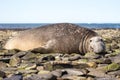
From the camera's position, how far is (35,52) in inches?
347

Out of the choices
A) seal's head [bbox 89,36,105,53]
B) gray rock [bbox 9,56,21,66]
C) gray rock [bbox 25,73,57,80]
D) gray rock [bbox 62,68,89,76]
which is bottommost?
gray rock [bbox 9,56,21,66]

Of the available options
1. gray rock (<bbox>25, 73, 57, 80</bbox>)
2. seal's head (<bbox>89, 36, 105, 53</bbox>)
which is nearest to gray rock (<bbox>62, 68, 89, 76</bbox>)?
gray rock (<bbox>25, 73, 57, 80</bbox>)

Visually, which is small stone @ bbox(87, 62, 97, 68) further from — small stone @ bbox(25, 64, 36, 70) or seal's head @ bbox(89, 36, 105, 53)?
seal's head @ bbox(89, 36, 105, 53)

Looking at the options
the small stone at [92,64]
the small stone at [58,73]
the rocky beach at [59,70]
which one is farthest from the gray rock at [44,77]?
the small stone at [92,64]

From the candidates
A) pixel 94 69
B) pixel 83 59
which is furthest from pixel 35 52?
pixel 94 69

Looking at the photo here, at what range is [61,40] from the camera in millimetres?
9125

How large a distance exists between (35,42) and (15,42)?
844 mm

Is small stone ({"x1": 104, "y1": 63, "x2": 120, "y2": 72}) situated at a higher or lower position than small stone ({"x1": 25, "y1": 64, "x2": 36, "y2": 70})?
higher

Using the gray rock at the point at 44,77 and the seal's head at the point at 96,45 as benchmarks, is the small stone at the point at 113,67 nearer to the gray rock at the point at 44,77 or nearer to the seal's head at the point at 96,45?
the gray rock at the point at 44,77

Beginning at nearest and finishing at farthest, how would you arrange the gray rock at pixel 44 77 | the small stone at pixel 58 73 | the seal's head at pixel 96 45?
the gray rock at pixel 44 77, the small stone at pixel 58 73, the seal's head at pixel 96 45

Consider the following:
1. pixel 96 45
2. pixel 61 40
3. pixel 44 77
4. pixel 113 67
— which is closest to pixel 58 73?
pixel 44 77

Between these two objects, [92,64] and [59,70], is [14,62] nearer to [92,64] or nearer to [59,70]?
[59,70]

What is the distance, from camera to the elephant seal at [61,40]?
9016mm

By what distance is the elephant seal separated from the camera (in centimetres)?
902
